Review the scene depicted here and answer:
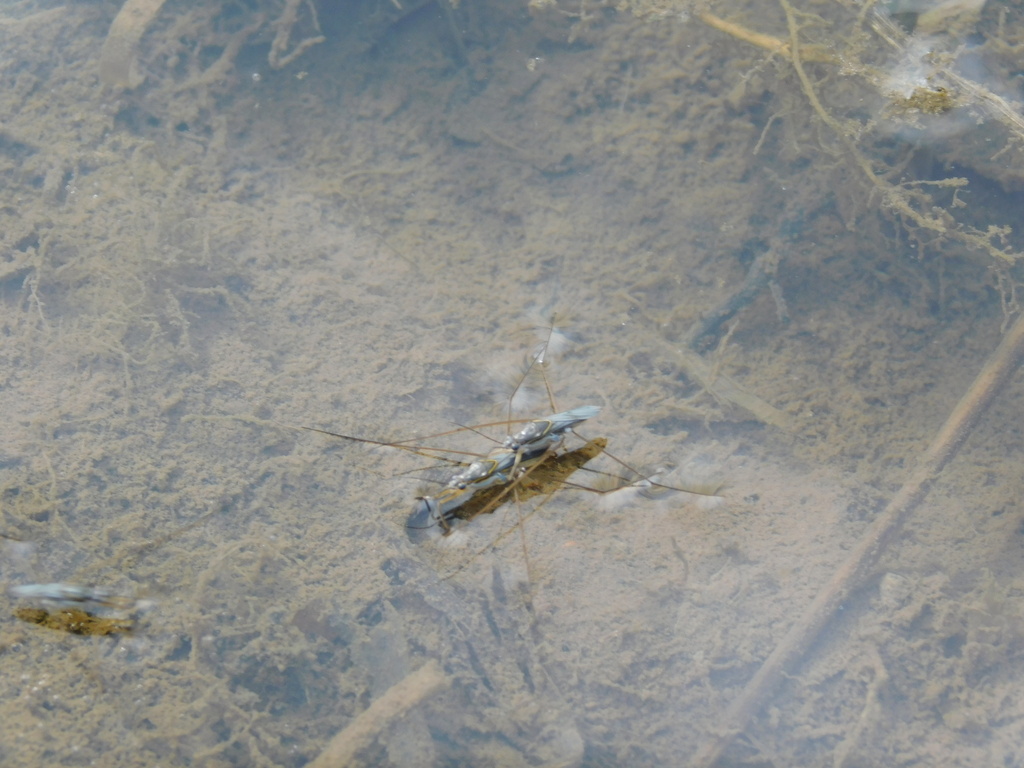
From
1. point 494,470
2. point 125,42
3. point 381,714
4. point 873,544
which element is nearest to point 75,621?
point 381,714

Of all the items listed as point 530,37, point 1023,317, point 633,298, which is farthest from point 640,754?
point 530,37

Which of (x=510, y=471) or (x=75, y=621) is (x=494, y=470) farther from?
(x=75, y=621)

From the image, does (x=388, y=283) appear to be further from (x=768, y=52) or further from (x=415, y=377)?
(x=768, y=52)

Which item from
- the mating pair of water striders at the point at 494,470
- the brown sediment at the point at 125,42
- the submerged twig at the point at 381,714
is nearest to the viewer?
the submerged twig at the point at 381,714

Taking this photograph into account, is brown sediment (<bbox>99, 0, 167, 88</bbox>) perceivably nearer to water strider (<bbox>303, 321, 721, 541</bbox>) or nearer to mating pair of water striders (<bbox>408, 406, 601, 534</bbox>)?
water strider (<bbox>303, 321, 721, 541</bbox>)

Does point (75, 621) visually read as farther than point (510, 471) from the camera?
No

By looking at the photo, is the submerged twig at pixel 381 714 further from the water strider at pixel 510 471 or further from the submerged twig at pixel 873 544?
the submerged twig at pixel 873 544

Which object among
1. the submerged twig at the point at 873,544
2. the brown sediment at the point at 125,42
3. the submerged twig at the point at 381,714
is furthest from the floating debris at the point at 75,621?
the brown sediment at the point at 125,42

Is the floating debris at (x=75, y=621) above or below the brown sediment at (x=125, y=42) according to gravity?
below

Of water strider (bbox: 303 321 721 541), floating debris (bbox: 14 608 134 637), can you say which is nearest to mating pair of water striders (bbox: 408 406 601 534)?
water strider (bbox: 303 321 721 541)
